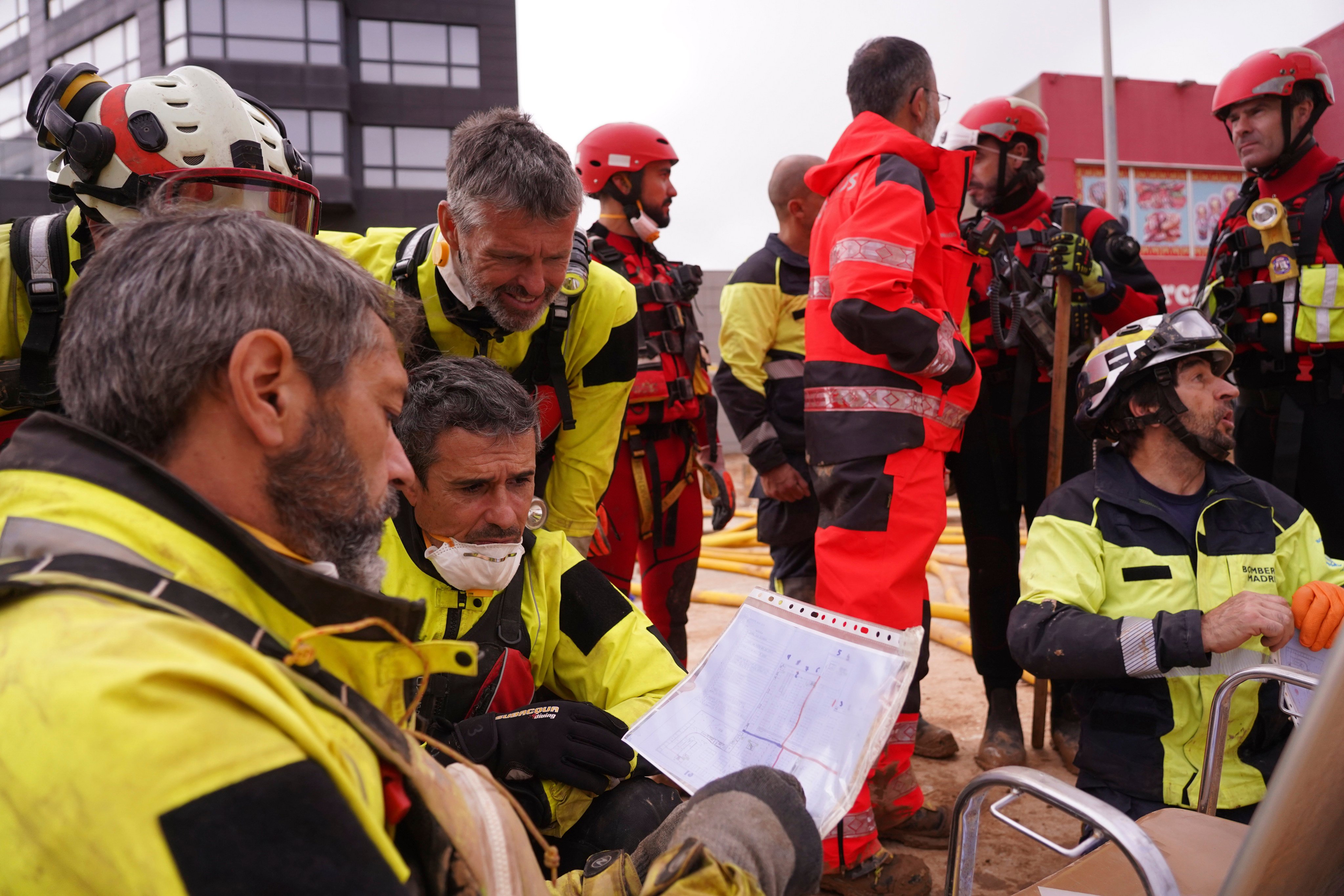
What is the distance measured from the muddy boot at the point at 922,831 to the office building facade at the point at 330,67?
2222 cm

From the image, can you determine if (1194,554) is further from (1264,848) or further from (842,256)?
(1264,848)

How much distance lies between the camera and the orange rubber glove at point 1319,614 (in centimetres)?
225

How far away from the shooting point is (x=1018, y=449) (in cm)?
413

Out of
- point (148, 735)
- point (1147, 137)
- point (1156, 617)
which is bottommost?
point (1156, 617)

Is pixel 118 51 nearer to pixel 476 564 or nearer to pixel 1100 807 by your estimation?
pixel 476 564

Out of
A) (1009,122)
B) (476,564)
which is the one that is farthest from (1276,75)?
(476,564)

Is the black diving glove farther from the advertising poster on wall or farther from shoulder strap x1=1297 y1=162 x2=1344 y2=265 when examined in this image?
the advertising poster on wall

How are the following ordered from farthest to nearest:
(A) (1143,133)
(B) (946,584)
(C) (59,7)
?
(C) (59,7)
(A) (1143,133)
(B) (946,584)

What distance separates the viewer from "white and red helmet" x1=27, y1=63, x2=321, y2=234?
7.55 ft

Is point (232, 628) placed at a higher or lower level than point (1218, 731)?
higher

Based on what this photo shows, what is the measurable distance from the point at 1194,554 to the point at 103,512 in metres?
2.51

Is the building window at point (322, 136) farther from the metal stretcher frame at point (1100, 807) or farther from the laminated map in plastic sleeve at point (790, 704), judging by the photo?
the metal stretcher frame at point (1100, 807)

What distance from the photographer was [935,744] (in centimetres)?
405

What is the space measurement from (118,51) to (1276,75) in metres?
26.2
